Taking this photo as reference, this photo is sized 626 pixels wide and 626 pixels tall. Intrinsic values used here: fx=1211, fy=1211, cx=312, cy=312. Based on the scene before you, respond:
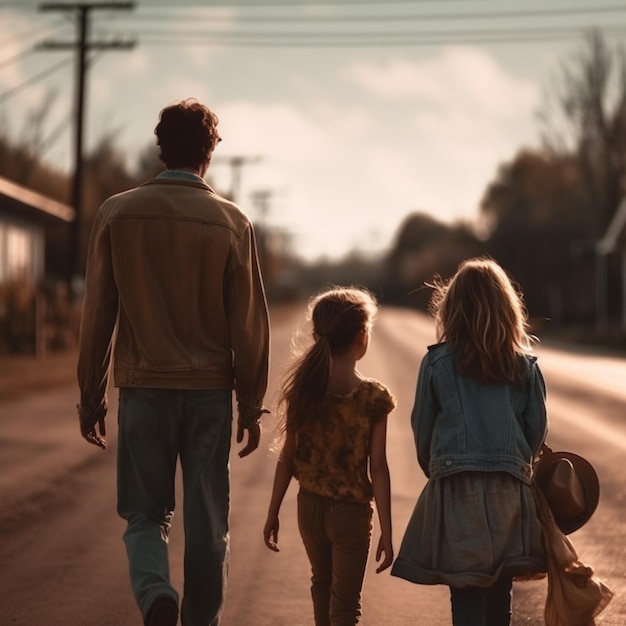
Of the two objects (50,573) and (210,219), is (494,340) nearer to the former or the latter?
(210,219)

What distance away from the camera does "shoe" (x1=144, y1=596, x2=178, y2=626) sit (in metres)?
3.97

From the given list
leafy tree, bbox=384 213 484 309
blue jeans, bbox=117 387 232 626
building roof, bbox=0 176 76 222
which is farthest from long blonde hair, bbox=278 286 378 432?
leafy tree, bbox=384 213 484 309

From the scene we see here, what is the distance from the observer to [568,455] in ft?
14.3

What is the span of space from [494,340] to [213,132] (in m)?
1.26

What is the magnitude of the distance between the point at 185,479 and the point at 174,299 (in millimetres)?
646

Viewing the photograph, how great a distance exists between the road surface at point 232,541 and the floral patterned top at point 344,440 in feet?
1.29

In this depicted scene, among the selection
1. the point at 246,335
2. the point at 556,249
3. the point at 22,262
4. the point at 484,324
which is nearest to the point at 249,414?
the point at 246,335

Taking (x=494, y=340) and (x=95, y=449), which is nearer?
(x=494, y=340)

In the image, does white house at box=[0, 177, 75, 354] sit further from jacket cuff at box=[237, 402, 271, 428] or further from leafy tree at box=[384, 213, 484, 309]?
leafy tree at box=[384, 213, 484, 309]

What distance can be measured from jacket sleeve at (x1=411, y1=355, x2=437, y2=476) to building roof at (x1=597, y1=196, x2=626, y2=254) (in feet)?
152

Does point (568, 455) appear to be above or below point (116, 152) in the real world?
below

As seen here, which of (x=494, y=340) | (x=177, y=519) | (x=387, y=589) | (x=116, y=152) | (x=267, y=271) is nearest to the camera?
(x=494, y=340)

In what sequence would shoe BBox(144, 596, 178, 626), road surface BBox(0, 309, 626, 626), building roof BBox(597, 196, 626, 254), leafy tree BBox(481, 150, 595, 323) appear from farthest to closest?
leafy tree BBox(481, 150, 595, 323), building roof BBox(597, 196, 626, 254), road surface BBox(0, 309, 626, 626), shoe BBox(144, 596, 178, 626)


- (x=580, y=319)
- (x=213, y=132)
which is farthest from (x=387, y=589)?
(x=580, y=319)
